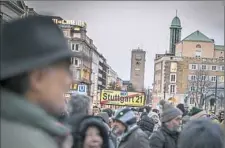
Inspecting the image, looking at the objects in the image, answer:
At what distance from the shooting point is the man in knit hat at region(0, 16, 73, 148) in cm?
112

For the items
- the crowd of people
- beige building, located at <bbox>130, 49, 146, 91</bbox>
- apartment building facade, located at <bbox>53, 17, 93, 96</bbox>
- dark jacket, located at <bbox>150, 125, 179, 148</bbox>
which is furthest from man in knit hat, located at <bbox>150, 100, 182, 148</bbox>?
beige building, located at <bbox>130, 49, 146, 91</bbox>

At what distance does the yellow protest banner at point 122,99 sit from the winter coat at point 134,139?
1609cm

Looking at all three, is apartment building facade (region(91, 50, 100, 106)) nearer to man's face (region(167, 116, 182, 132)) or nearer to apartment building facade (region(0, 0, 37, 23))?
apartment building facade (region(0, 0, 37, 23))

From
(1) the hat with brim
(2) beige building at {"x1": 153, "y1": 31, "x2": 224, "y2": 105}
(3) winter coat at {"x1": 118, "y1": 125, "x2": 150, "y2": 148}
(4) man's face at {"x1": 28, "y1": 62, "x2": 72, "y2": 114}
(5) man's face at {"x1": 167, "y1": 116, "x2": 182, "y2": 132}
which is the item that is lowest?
(3) winter coat at {"x1": 118, "y1": 125, "x2": 150, "y2": 148}

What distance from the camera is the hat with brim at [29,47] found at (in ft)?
3.71

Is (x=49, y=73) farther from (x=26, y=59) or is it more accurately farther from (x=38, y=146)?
(x=38, y=146)

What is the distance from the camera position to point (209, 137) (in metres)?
2.74

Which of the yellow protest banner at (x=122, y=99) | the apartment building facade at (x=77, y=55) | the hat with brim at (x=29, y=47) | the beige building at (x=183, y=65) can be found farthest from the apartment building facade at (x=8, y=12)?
the beige building at (x=183, y=65)

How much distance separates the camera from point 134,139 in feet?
16.8

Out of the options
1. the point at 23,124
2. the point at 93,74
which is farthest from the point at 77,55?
the point at 93,74

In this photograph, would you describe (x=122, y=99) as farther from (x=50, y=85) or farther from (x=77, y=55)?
(x=50, y=85)

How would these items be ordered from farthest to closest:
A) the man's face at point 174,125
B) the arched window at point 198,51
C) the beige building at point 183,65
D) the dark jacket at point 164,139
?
1. the arched window at point 198,51
2. the beige building at point 183,65
3. the man's face at point 174,125
4. the dark jacket at point 164,139

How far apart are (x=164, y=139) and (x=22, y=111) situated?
4.05 meters

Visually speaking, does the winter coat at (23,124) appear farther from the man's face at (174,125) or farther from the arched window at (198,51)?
the arched window at (198,51)
